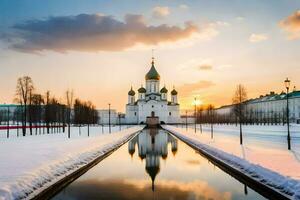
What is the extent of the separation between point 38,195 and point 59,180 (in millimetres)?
2299

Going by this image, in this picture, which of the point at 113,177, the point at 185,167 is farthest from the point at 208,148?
the point at 113,177

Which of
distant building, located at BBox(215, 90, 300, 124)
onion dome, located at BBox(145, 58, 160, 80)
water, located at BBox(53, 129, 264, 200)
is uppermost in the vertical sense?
onion dome, located at BBox(145, 58, 160, 80)

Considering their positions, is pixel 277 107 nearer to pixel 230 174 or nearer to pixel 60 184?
pixel 230 174

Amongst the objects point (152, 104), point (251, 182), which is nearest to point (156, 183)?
point (251, 182)

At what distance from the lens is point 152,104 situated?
127062mm

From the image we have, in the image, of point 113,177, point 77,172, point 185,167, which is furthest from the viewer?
point 185,167

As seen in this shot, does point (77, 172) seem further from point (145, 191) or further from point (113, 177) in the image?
point (145, 191)

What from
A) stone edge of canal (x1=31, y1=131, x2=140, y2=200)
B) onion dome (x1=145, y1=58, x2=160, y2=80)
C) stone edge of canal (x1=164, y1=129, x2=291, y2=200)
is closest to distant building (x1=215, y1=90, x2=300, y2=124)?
onion dome (x1=145, y1=58, x2=160, y2=80)

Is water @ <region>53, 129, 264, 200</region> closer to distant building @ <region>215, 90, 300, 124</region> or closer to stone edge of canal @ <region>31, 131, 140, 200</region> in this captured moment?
stone edge of canal @ <region>31, 131, 140, 200</region>

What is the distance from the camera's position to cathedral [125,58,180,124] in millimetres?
127125

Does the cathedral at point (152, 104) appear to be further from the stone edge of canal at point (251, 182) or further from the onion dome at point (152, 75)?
the stone edge of canal at point (251, 182)

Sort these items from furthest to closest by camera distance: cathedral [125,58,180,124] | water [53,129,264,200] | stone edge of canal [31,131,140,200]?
cathedral [125,58,180,124] < water [53,129,264,200] < stone edge of canal [31,131,140,200]

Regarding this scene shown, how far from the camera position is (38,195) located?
10.2 metres

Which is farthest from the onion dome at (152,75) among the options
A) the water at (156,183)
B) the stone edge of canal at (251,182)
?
the water at (156,183)
